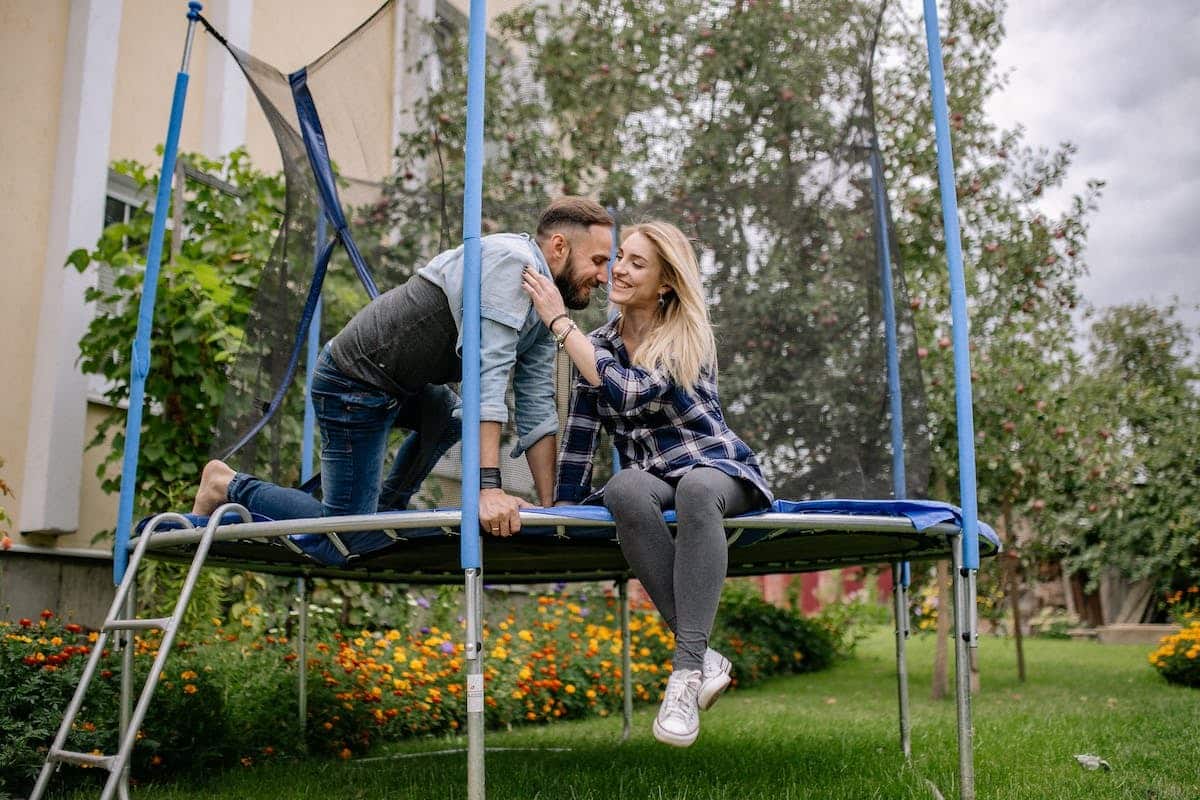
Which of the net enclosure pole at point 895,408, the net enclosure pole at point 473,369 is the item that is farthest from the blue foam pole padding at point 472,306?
the net enclosure pole at point 895,408

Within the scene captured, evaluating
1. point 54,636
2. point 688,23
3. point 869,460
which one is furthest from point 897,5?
point 54,636

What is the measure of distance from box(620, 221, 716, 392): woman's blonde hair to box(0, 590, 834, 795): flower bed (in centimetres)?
151

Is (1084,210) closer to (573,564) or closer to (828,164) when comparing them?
(828,164)

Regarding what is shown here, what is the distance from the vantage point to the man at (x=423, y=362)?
2.21 meters

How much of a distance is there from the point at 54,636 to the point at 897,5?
5093mm

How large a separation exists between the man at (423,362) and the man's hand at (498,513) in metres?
0.25

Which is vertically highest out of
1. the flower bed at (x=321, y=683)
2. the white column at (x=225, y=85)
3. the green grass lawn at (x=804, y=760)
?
the white column at (x=225, y=85)

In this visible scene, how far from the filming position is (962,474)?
2.33 meters

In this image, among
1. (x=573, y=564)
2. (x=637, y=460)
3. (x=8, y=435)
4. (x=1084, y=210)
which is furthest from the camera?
(x=1084, y=210)

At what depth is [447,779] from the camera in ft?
9.13

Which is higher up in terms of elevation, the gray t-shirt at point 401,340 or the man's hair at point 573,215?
the man's hair at point 573,215

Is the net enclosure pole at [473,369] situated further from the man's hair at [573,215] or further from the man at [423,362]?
the man's hair at [573,215]

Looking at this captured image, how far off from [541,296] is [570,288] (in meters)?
0.34

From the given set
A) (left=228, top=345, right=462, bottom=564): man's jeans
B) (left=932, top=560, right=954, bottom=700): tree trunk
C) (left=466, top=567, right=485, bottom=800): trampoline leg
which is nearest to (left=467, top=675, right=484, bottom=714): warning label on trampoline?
(left=466, top=567, right=485, bottom=800): trampoline leg
